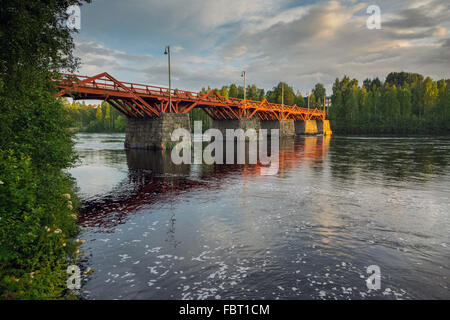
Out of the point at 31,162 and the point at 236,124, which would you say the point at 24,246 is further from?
the point at 236,124

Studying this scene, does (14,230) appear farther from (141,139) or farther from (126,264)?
(141,139)

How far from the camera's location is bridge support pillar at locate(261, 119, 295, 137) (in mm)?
73812

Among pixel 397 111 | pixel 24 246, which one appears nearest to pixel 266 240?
pixel 24 246

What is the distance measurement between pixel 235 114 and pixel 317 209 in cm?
4786

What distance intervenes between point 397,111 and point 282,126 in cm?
4879

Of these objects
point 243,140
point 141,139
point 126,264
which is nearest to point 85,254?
point 126,264

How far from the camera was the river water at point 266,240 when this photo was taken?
5227mm

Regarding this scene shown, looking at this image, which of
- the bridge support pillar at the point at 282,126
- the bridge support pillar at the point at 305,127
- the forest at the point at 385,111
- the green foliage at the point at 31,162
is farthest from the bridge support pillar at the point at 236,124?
the green foliage at the point at 31,162

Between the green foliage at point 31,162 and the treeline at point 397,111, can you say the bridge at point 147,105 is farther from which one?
the treeline at point 397,111

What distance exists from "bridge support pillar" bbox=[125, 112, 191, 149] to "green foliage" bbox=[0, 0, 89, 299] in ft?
75.1

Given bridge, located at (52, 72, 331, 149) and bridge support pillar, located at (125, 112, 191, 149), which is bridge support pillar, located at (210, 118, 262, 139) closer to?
bridge, located at (52, 72, 331, 149)

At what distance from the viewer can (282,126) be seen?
7394 cm

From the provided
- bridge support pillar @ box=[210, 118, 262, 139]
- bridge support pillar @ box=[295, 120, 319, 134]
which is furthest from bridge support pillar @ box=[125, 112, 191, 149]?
bridge support pillar @ box=[295, 120, 319, 134]
